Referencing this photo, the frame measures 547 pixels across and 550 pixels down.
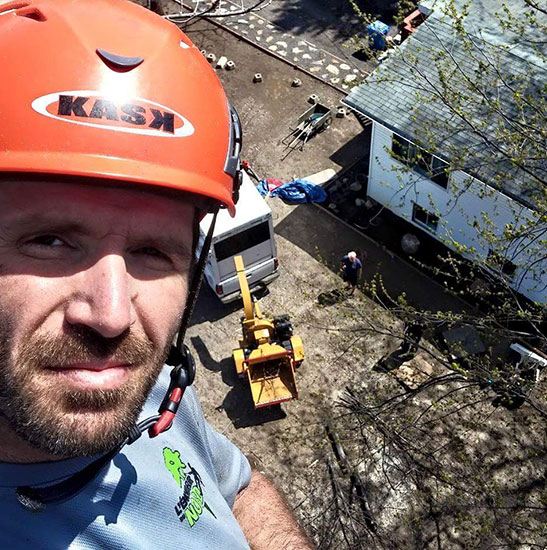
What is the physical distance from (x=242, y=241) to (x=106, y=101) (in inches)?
461

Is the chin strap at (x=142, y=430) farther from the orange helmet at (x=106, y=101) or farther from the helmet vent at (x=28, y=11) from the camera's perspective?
the helmet vent at (x=28, y=11)

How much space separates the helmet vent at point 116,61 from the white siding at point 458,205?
10.8m

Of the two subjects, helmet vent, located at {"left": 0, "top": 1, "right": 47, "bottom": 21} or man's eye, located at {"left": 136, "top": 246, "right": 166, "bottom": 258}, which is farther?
helmet vent, located at {"left": 0, "top": 1, "right": 47, "bottom": 21}

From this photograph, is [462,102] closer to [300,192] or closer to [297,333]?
[300,192]

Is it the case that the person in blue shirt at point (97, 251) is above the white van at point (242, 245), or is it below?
above

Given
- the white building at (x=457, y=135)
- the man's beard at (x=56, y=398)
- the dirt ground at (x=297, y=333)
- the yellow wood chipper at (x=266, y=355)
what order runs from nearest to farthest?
1. the man's beard at (x=56, y=398)
2. the white building at (x=457, y=135)
3. the dirt ground at (x=297, y=333)
4. the yellow wood chipper at (x=266, y=355)

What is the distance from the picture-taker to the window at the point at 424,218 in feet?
53.9

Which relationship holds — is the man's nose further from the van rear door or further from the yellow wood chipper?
the van rear door

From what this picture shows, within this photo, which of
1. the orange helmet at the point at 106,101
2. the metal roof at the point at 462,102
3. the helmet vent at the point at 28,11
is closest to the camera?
the orange helmet at the point at 106,101

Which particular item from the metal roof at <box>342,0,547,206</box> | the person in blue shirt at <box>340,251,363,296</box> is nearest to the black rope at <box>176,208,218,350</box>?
the metal roof at <box>342,0,547,206</box>

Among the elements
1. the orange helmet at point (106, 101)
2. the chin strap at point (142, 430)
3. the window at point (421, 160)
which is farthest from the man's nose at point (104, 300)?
the window at point (421, 160)

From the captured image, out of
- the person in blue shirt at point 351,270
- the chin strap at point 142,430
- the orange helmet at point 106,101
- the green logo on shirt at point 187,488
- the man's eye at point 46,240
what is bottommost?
the person in blue shirt at point 351,270

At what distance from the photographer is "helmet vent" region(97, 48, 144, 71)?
290cm

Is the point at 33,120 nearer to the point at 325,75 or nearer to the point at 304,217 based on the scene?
the point at 304,217
